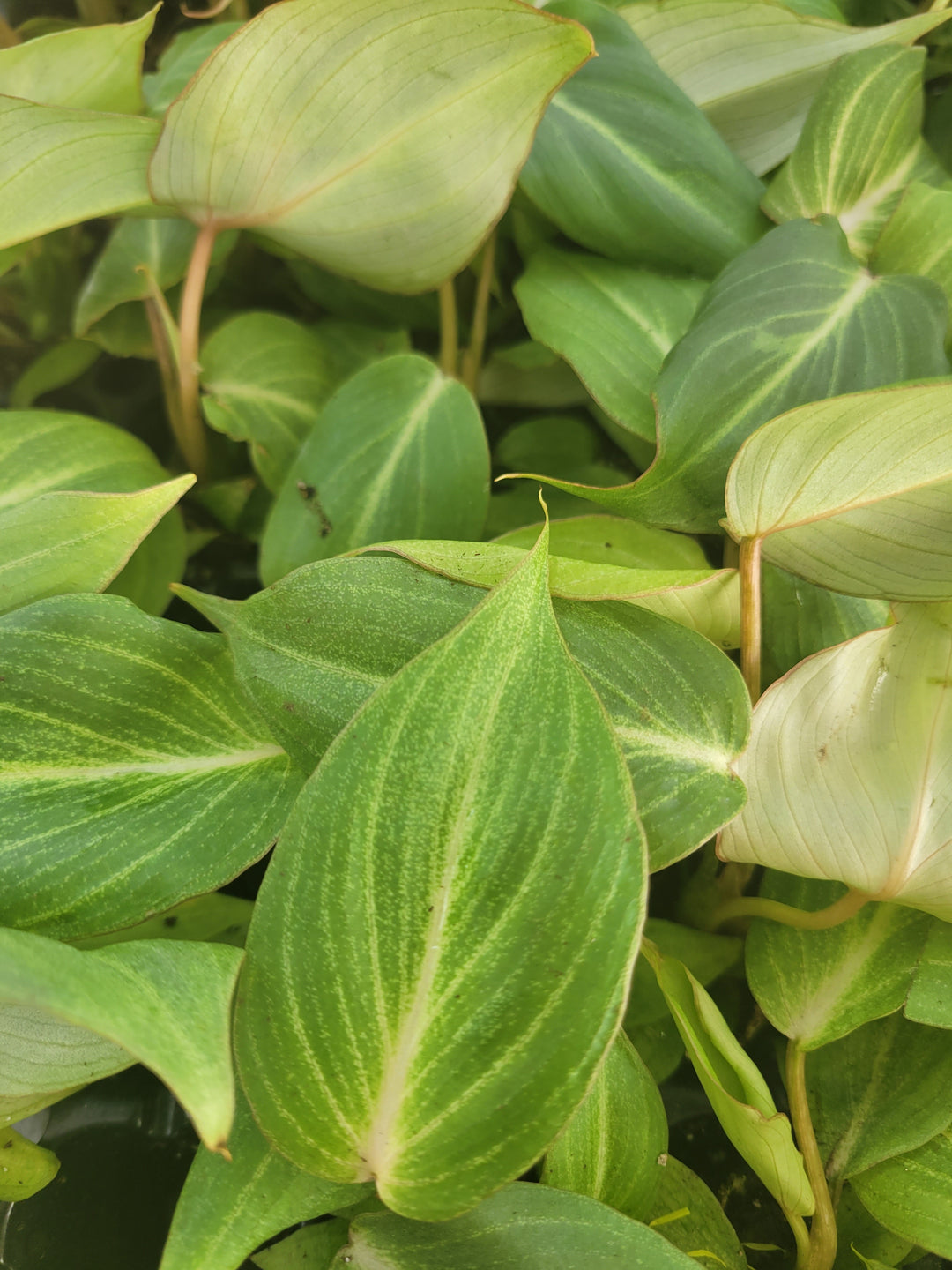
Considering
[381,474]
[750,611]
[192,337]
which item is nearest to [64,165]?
[192,337]

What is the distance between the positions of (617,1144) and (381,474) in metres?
0.40

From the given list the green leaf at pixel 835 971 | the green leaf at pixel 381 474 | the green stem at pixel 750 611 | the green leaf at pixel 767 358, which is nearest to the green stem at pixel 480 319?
the green leaf at pixel 381 474

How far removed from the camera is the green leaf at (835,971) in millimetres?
455

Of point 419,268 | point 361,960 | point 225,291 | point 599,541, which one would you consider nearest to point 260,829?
point 361,960

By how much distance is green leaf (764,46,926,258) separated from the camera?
0.61m

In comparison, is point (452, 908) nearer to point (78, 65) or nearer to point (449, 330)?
point (449, 330)

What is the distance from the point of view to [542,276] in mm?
629

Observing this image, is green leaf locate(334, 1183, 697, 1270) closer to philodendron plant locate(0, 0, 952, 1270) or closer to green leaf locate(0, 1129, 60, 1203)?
philodendron plant locate(0, 0, 952, 1270)

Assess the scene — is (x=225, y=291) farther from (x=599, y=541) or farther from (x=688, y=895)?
(x=688, y=895)

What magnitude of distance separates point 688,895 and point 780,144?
56cm

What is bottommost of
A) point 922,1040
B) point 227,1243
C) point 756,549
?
point 922,1040

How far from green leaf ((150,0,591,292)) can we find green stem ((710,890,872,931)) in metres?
0.43

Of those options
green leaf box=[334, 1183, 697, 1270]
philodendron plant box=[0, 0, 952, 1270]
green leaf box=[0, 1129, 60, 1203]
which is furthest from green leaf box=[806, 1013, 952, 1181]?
green leaf box=[0, 1129, 60, 1203]

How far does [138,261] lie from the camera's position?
0.68 metres
